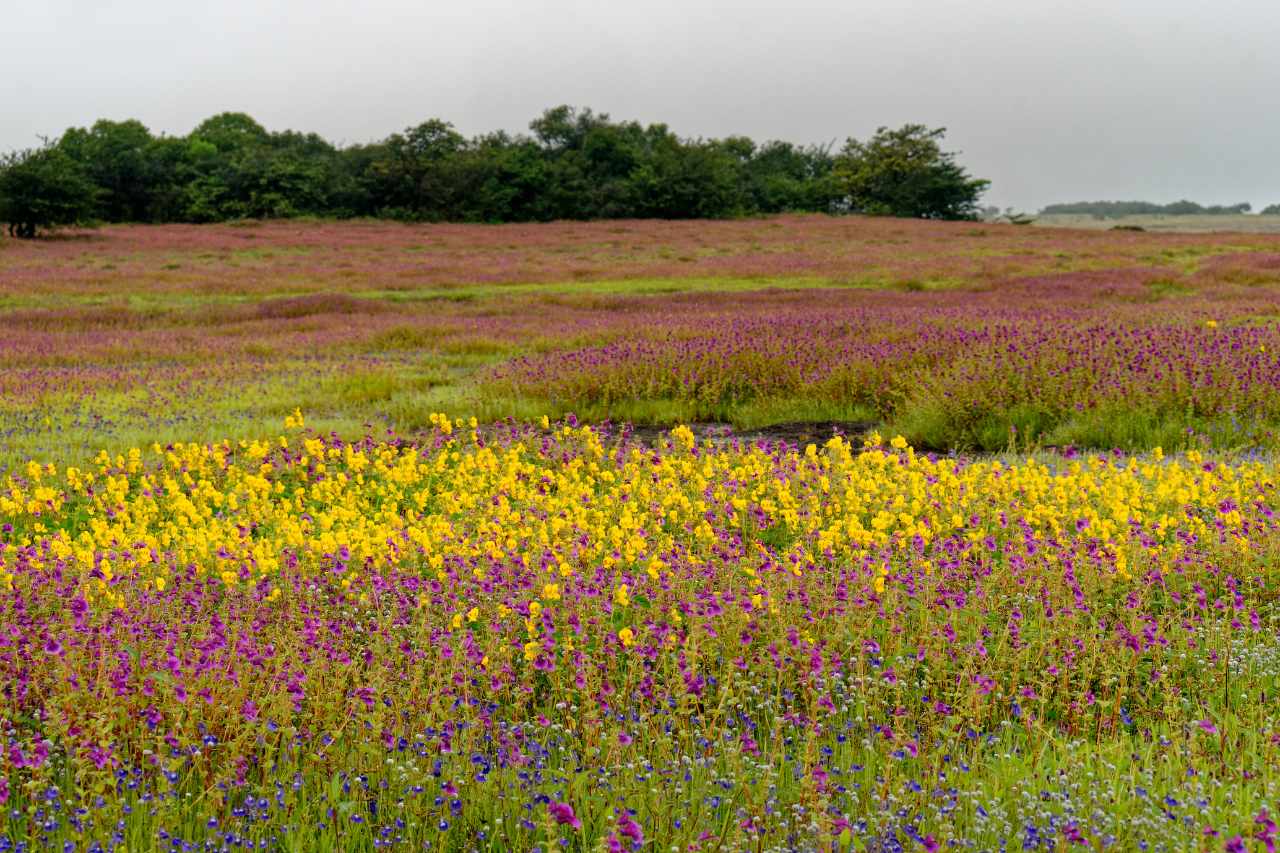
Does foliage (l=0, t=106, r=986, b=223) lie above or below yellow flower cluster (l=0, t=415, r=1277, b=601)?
above

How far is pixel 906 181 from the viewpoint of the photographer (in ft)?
224

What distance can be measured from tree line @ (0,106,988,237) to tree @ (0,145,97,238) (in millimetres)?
2946

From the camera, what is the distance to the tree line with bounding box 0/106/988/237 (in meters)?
53.4

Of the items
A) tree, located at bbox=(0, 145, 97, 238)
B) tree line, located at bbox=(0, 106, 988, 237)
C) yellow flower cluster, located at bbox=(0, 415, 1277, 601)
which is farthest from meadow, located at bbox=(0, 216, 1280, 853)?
tree line, located at bbox=(0, 106, 988, 237)

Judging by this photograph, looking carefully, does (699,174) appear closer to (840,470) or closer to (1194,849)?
(840,470)

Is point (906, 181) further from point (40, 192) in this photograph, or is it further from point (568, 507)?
point (568, 507)

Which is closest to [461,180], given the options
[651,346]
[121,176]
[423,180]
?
[423,180]

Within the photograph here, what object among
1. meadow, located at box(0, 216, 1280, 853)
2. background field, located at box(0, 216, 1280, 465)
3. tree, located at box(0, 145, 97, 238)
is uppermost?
tree, located at box(0, 145, 97, 238)

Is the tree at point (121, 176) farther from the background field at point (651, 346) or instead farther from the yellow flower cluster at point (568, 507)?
the yellow flower cluster at point (568, 507)

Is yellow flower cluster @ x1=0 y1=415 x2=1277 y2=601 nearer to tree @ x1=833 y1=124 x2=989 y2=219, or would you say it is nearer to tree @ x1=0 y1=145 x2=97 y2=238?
tree @ x1=0 y1=145 x2=97 y2=238

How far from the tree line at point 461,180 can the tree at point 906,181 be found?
128 mm

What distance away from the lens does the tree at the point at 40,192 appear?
38.4 metres

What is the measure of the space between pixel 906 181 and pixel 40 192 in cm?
4999

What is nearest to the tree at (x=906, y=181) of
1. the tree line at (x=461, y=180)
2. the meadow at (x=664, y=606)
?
the tree line at (x=461, y=180)
